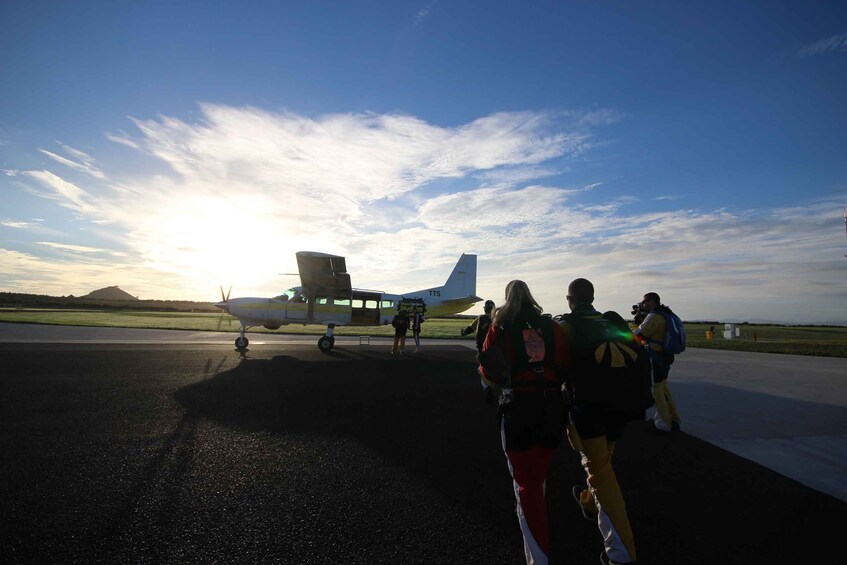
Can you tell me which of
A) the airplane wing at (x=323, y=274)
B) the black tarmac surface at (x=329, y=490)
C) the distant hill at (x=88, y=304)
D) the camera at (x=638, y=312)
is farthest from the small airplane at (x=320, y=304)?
the distant hill at (x=88, y=304)

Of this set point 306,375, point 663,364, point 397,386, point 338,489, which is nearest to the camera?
point 338,489

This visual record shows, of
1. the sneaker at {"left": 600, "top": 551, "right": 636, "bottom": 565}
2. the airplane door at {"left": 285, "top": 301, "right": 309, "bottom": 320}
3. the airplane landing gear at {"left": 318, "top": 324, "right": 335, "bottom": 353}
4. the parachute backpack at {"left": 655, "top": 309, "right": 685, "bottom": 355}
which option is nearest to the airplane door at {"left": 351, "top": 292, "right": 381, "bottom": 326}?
the airplane landing gear at {"left": 318, "top": 324, "right": 335, "bottom": 353}

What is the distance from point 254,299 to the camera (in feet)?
58.7

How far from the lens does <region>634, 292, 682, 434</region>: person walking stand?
606 cm

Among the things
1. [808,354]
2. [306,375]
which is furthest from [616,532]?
[808,354]

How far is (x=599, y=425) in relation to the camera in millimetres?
3041

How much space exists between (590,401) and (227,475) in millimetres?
3984

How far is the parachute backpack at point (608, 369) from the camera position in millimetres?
2988

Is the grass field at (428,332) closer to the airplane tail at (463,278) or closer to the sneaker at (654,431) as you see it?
the airplane tail at (463,278)

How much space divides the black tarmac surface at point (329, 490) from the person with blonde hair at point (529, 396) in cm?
52

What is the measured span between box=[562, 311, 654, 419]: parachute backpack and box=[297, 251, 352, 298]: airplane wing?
14.3m

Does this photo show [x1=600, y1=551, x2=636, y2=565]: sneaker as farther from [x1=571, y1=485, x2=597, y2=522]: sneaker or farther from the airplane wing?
the airplane wing

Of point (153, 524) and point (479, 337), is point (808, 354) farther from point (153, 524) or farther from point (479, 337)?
point (153, 524)

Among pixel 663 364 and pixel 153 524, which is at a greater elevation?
pixel 663 364
